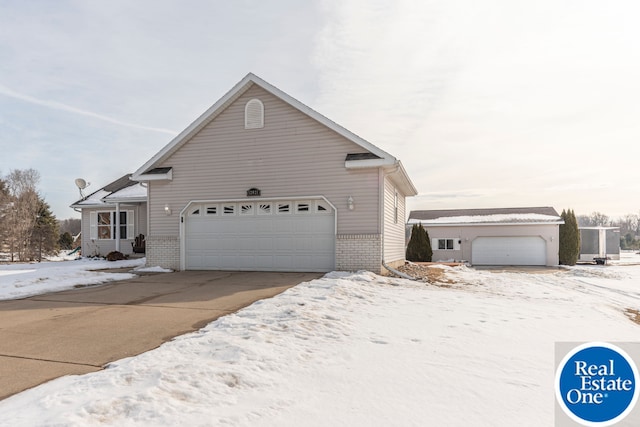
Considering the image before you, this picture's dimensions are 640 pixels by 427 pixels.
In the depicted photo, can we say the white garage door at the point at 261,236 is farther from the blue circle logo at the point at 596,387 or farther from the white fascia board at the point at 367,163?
the blue circle logo at the point at 596,387

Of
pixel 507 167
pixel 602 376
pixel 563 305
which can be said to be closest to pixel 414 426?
pixel 602 376

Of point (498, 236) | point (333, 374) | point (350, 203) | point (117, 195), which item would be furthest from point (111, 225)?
point (498, 236)

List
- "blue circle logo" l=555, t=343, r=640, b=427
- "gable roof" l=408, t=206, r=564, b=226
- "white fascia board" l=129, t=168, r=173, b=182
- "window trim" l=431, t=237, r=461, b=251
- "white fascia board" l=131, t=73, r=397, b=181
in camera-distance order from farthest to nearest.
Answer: "window trim" l=431, t=237, r=461, b=251 < "gable roof" l=408, t=206, r=564, b=226 < "white fascia board" l=129, t=168, r=173, b=182 < "white fascia board" l=131, t=73, r=397, b=181 < "blue circle logo" l=555, t=343, r=640, b=427

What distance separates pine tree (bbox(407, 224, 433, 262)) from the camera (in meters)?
22.6

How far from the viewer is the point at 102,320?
18.1ft

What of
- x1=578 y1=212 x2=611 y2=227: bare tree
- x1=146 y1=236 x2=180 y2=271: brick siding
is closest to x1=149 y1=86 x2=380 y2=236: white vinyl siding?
x1=146 y1=236 x2=180 y2=271: brick siding

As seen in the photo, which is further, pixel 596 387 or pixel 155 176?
pixel 155 176

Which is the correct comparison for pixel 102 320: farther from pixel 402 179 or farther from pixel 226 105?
pixel 402 179

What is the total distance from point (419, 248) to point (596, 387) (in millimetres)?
19837

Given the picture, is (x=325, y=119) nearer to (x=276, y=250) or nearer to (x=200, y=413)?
(x=276, y=250)

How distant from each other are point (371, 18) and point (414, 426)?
30.8 ft

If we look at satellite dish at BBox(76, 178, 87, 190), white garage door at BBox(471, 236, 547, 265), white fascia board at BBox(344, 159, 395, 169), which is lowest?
white garage door at BBox(471, 236, 547, 265)

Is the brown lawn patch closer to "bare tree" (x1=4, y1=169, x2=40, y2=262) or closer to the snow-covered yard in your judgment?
the snow-covered yard

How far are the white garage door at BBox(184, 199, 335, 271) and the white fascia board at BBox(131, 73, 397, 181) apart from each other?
2.10 metres
